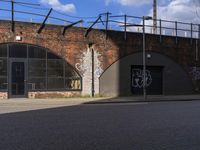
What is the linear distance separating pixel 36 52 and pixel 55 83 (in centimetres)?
272

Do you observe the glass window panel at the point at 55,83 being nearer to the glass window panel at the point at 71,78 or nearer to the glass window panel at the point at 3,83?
the glass window panel at the point at 71,78

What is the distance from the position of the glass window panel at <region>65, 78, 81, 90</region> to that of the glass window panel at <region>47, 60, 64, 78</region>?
2.36 ft

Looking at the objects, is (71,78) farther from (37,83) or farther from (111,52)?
(111,52)

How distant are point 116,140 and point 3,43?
22.0 metres

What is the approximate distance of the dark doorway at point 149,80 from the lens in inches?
1542

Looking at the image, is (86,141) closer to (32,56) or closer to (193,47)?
(32,56)

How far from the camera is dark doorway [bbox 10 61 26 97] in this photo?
107ft

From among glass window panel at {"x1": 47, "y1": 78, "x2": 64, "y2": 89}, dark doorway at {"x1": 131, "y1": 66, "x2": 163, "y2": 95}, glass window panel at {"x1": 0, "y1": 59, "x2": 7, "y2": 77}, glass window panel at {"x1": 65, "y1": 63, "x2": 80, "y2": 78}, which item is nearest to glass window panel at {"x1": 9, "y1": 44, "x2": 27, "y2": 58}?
glass window panel at {"x1": 0, "y1": 59, "x2": 7, "y2": 77}

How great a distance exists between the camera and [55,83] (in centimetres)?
3444

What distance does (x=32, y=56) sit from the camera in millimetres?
33219

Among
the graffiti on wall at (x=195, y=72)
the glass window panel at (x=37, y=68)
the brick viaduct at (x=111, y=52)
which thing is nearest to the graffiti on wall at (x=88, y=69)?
the brick viaduct at (x=111, y=52)

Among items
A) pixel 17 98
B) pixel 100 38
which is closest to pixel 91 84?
pixel 100 38

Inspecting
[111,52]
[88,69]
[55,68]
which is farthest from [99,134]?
[111,52]

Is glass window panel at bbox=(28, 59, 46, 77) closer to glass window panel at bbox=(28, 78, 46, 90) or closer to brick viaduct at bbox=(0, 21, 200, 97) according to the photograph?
glass window panel at bbox=(28, 78, 46, 90)
